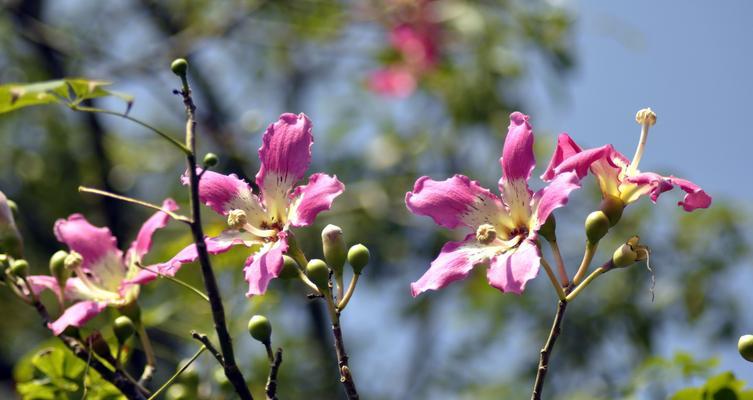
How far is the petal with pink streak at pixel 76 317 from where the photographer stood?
6.35 feet

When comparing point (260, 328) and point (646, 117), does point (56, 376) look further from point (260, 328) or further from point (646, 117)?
point (646, 117)

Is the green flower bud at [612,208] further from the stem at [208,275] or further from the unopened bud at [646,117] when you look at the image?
the stem at [208,275]

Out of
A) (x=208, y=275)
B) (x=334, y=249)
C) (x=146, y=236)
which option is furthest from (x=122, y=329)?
(x=208, y=275)

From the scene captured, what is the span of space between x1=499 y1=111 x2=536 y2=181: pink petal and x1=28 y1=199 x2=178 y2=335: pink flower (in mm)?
689

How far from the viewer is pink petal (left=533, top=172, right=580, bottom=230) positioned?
5.82ft

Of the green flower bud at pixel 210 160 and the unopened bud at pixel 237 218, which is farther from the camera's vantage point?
the unopened bud at pixel 237 218

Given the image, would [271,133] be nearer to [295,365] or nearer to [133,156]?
[295,365]

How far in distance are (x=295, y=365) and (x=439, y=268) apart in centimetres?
402

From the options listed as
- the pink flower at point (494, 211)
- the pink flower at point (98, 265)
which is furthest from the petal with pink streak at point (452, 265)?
the pink flower at point (98, 265)

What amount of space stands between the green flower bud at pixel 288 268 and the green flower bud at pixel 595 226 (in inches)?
20.8

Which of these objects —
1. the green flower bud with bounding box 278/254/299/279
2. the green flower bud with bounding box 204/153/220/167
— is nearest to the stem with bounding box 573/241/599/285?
the green flower bud with bounding box 278/254/299/279

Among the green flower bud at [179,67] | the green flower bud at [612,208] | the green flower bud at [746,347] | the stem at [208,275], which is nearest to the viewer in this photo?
the stem at [208,275]

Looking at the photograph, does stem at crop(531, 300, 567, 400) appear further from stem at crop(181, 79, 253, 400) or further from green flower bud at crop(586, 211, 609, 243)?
stem at crop(181, 79, 253, 400)

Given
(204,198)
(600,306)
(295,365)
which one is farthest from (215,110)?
(204,198)
